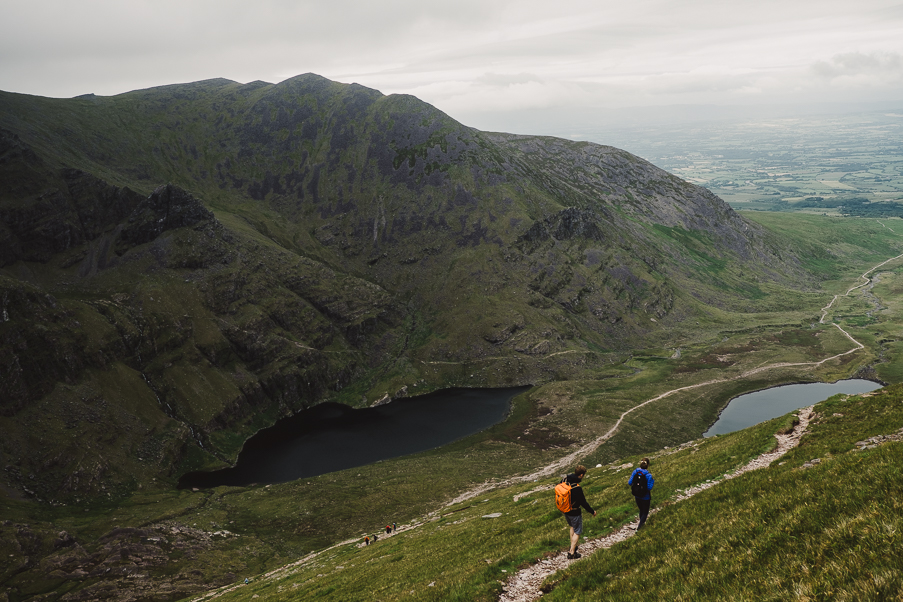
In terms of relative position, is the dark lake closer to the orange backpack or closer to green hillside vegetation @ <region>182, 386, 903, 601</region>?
green hillside vegetation @ <region>182, 386, 903, 601</region>

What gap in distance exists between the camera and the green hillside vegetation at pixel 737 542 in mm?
10570

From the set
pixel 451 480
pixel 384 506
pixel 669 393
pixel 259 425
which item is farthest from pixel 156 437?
pixel 669 393

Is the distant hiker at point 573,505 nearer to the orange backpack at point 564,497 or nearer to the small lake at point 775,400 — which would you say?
the orange backpack at point 564,497

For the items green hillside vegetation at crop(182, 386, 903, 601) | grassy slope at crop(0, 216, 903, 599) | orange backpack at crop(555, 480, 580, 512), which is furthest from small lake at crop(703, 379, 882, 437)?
orange backpack at crop(555, 480, 580, 512)

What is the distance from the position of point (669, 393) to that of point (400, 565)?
161695 millimetres

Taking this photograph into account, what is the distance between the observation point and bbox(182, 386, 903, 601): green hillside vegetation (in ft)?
34.7

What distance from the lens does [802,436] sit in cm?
3228

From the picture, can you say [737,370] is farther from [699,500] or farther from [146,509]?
[146,509]

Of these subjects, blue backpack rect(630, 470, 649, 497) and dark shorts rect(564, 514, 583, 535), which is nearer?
dark shorts rect(564, 514, 583, 535)

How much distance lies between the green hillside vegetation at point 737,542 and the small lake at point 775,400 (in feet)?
445

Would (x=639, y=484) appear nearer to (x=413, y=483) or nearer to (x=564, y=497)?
(x=564, y=497)

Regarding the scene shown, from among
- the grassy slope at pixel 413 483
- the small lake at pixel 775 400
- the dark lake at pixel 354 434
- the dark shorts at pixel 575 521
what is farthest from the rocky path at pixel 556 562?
the small lake at pixel 775 400

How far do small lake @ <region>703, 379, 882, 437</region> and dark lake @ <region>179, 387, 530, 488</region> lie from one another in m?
75.8

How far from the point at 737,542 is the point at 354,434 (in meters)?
164
